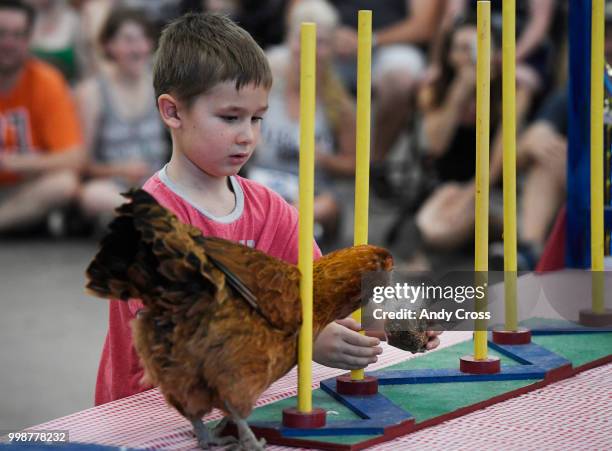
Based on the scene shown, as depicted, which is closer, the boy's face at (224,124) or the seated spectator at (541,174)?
the boy's face at (224,124)

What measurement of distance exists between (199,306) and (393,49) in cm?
464

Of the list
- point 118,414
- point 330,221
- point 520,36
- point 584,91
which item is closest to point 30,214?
point 330,221

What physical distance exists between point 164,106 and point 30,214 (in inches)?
199

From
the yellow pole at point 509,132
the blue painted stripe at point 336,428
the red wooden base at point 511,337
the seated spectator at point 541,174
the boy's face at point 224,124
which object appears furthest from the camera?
the seated spectator at point 541,174

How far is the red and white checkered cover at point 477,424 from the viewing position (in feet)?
5.51

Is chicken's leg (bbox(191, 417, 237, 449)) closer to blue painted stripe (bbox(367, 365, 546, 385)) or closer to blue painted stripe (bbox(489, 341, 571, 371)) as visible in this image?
blue painted stripe (bbox(367, 365, 546, 385))

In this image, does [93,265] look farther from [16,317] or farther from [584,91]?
[16,317]

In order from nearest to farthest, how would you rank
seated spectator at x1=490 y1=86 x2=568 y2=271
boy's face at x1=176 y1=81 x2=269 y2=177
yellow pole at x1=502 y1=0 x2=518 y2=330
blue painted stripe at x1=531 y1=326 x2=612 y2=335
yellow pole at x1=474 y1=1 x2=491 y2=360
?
boy's face at x1=176 y1=81 x2=269 y2=177 < yellow pole at x1=474 y1=1 x2=491 y2=360 < yellow pole at x1=502 y1=0 x2=518 y2=330 < blue painted stripe at x1=531 y1=326 x2=612 y2=335 < seated spectator at x1=490 y1=86 x2=568 y2=271

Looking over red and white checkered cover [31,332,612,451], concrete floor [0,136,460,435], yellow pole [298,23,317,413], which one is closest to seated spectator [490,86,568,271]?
concrete floor [0,136,460,435]

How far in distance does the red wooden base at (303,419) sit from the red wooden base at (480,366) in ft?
1.50

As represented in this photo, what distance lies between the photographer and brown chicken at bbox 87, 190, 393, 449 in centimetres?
145

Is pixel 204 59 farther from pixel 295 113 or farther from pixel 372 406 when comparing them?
pixel 295 113

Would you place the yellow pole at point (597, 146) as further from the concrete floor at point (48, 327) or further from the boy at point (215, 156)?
the concrete floor at point (48, 327)

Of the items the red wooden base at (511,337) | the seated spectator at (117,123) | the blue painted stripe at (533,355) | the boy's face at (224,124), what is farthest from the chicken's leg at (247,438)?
the seated spectator at (117,123)
